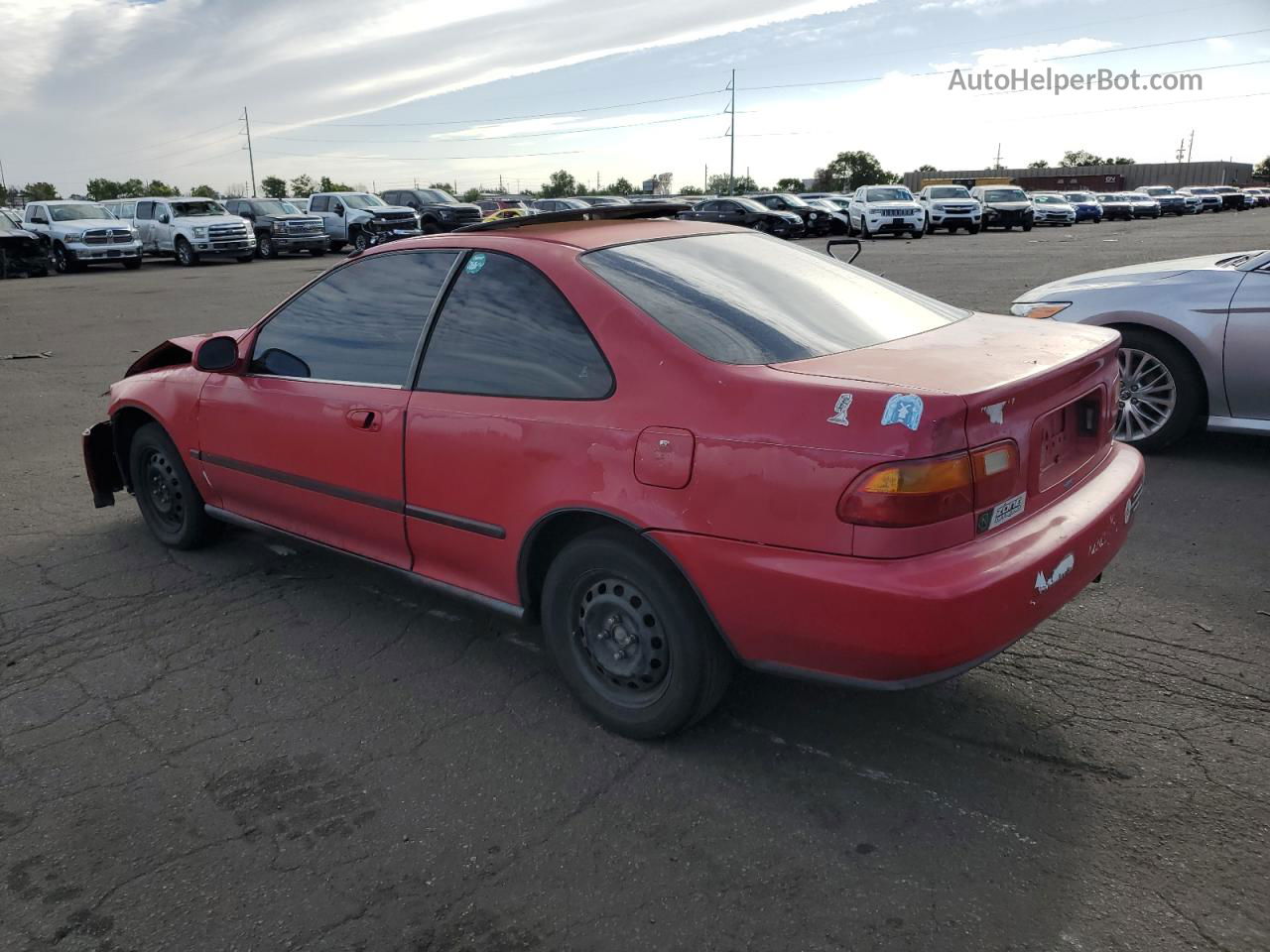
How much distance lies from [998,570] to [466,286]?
6.69 ft

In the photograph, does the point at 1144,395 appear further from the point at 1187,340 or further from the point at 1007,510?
the point at 1007,510

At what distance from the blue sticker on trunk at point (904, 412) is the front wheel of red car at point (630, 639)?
0.78 meters

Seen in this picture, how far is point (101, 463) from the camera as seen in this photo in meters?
5.22

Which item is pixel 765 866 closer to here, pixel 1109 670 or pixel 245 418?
pixel 1109 670

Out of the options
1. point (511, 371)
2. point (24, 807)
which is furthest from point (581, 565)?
point (24, 807)

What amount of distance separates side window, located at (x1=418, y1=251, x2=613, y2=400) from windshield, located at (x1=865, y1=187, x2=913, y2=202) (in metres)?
32.2

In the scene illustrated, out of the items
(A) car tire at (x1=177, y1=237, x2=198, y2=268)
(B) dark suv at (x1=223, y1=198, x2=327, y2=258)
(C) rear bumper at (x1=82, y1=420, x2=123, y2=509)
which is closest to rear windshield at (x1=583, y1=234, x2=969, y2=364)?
(C) rear bumper at (x1=82, y1=420, x2=123, y2=509)

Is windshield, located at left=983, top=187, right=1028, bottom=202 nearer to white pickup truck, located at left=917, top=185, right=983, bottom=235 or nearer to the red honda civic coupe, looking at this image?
white pickup truck, located at left=917, top=185, right=983, bottom=235

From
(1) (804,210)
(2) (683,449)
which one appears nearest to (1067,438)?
(2) (683,449)

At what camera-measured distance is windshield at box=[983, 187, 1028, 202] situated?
3688 cm

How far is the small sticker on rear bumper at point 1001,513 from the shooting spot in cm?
262

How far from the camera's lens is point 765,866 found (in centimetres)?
249

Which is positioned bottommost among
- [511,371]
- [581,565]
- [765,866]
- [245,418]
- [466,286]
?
[765,866]

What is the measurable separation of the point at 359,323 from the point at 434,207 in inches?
1147
